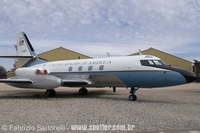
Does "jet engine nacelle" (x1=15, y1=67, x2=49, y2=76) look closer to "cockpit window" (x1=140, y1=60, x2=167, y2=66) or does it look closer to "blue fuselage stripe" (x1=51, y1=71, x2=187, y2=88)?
"blue fuselage stripe" (x1=51, y1=71, x2=187, y2=88)

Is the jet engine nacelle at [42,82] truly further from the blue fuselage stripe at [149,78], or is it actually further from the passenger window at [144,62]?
the passenger window at [144,62]

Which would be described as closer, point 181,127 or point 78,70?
point 181,127

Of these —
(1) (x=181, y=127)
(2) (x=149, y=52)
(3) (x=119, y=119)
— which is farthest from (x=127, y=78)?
(2) (x=149, y=52)

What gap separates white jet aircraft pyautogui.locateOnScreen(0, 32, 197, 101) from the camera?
12.3 m

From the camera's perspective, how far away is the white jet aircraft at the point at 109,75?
12320mm

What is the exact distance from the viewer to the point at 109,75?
14.3m

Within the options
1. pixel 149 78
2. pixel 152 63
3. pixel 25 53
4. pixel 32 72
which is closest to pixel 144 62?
pixel 152 63

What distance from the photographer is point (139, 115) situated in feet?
28.1

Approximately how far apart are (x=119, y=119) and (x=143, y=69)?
5781 mm

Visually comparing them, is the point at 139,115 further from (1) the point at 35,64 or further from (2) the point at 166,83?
(1) the point at 35,64

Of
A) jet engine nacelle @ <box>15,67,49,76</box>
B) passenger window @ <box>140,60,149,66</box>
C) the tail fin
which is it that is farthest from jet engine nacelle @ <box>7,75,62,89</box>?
passenger window @ <box>140,60,149,66</box>

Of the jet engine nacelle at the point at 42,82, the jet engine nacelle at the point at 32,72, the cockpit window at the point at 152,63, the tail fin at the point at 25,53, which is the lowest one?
the jet engine nacelle at the point at 42,82

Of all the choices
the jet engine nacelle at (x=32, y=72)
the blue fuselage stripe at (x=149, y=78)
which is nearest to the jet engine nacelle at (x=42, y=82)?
the jet engine nacelle at (x=32, y=72)

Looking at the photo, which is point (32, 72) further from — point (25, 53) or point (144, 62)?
point (144, 62)
